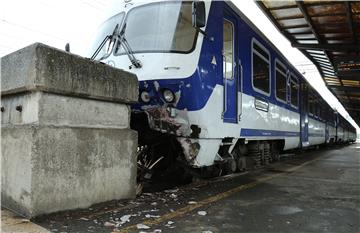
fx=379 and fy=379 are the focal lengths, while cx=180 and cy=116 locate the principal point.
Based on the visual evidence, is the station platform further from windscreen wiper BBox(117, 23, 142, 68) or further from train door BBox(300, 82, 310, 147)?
train door BBox(300, 82, 310, 147)

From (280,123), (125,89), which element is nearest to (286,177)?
(280,123)

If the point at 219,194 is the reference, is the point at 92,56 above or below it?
above

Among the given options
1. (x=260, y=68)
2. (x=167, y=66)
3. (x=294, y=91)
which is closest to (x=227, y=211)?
(x=167, y=66)

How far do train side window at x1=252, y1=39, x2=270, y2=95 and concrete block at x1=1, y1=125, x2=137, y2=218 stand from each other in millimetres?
4059

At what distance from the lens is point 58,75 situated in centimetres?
386

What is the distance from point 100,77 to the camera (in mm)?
4387

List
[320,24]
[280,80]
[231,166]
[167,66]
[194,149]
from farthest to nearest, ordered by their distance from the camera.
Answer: [320,24]
[280,80]
[231,166]
[194,149]
[167,66]

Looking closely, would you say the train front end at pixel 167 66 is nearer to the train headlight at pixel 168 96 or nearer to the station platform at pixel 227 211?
the train headlight at pixel 168 96

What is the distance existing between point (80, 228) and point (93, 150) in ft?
3.15

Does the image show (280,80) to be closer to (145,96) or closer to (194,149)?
(194,149)

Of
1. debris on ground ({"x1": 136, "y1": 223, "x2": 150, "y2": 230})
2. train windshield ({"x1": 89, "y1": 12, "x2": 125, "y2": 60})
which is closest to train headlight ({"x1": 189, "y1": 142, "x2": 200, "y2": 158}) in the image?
debris on ground ({"x1": 136, "y1": 223, "x2": 150, "y2": 230})

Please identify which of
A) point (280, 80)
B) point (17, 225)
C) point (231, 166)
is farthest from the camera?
point (280, 80)

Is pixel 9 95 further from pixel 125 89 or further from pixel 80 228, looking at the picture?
pixel 80 228

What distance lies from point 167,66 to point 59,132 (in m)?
2.08
